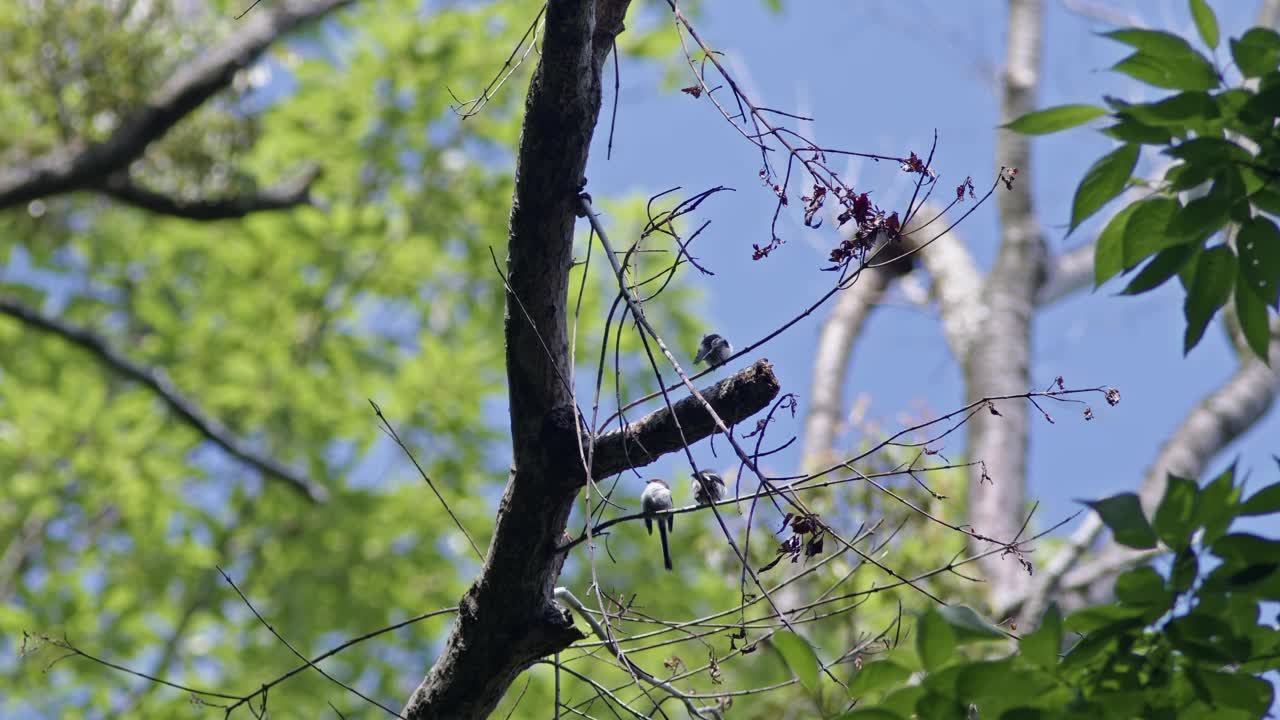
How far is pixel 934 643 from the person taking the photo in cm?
151

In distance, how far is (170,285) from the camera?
7.67 meters

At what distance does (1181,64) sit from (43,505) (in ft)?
20.4

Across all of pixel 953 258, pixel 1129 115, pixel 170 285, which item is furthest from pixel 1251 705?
pixel 170 285

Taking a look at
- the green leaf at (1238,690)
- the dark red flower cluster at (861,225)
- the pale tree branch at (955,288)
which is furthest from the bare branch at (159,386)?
the green leaf at (1238,690)

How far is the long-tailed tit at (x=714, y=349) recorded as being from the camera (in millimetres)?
2211

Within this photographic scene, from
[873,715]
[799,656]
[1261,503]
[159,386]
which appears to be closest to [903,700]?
[873,715]

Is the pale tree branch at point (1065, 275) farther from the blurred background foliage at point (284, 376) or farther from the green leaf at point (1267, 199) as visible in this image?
the green leaf at point (1267, 199)

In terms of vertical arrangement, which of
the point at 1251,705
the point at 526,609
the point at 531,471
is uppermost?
the point at 531,471

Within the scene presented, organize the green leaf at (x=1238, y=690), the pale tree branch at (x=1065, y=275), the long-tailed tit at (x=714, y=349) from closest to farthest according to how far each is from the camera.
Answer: the green leaf at (x=1238, y=690), the long-tailed tit at (x=714, y=349), the pale tree branch at (x=1065, y=275)

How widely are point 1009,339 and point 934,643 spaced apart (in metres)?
5.82

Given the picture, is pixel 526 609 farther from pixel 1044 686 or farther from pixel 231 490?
pixel 231 490

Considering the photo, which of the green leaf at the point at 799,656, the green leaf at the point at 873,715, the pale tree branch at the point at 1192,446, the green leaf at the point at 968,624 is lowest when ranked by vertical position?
the green leaf at the point at 873,715

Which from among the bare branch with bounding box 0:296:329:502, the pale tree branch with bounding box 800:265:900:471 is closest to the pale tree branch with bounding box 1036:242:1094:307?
the pale tree branch with bounding box 800:265:900:471

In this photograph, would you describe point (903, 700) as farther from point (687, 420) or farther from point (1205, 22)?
point (1205, 22)
